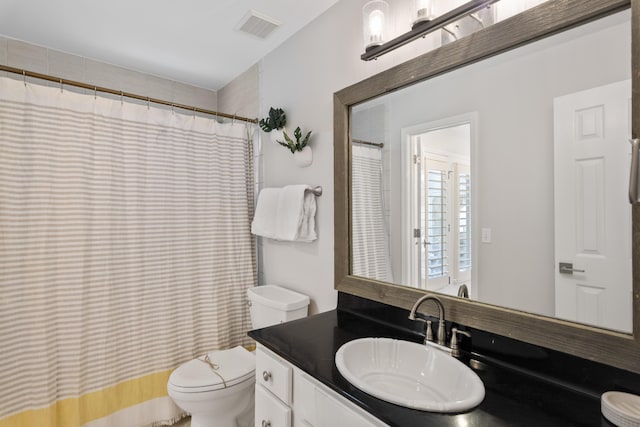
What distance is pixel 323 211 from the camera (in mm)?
1774

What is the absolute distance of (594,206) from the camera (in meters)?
0.87

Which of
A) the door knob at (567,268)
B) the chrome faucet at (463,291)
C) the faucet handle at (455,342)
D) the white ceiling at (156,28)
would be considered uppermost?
the white ceiling at (156,28)

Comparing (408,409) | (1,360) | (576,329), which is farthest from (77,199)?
(576,329)

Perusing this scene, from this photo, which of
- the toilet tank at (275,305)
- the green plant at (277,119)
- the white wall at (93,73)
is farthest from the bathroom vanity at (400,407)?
the white wall at (93,73)

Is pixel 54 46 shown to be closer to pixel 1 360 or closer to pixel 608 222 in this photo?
pixel 1 360

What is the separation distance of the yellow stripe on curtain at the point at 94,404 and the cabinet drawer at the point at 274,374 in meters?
1.08

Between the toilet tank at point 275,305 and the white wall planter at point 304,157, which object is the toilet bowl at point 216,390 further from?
the white wall planter at point 304,157

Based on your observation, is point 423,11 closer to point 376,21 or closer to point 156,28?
point 376,21

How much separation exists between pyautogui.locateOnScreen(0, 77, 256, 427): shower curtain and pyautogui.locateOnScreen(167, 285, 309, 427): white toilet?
391 mm

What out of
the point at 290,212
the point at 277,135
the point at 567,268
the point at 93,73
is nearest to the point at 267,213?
the point at 290,212

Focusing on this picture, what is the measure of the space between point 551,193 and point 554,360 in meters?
0.48

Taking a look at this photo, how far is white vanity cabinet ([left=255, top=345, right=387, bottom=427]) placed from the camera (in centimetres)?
89

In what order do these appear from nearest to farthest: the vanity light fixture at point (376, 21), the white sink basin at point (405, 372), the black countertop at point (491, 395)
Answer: the black countertop at point (491, 395) < the white sink basin at point (405, 372) < the vanity light fixture at point (376, 21)

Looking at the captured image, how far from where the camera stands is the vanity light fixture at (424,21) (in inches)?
40.1
